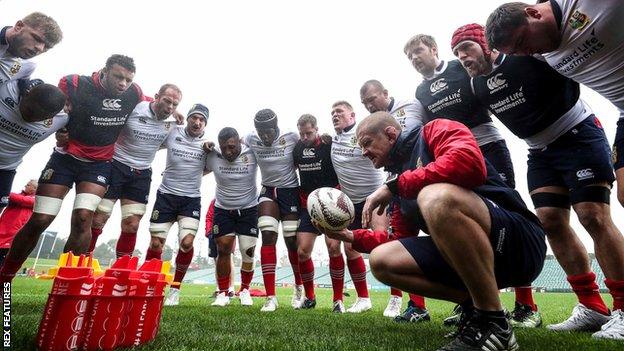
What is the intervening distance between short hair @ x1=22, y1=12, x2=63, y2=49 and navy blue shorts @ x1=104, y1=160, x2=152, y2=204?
8.50 feet

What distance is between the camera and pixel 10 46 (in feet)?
14.5

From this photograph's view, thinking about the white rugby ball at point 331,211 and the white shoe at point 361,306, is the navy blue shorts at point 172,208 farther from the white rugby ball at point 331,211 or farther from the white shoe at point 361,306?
the white rugby ball at point 331,211

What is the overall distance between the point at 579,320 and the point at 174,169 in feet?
21.2

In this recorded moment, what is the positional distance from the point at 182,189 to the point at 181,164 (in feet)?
1.53

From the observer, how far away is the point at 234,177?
7699mm

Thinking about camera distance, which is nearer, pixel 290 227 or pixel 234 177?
pixel 290 227

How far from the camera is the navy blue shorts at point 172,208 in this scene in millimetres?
7258

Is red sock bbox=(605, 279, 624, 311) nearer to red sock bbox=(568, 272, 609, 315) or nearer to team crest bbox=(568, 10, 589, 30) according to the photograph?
red sock bbox=(568, 272, 609, 315)

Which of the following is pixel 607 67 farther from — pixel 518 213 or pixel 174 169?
pixel 174 169

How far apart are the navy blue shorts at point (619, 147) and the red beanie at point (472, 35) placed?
1.64m

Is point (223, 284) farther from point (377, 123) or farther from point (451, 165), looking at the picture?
point (451, 165)

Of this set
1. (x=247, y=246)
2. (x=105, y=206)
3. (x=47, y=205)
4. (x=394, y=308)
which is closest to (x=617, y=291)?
(x=394, y=308)

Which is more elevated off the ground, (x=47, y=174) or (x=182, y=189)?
(x=47, y=174)

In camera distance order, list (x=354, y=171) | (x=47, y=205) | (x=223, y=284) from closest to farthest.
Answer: (x=47, y=205), (x=354, y=171), (x=223, y=284)
